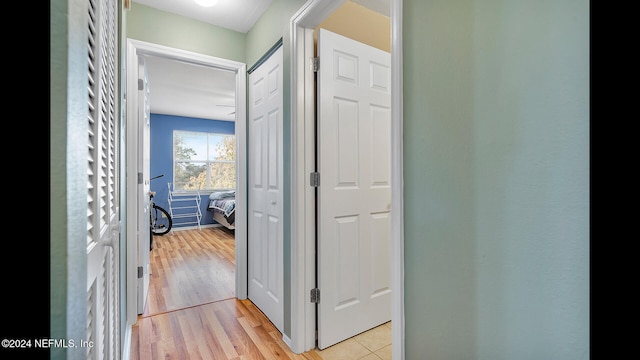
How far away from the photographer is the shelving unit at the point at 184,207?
6.08 m

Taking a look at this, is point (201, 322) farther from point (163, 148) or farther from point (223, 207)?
point (163, 148)

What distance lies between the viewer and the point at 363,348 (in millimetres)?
1830

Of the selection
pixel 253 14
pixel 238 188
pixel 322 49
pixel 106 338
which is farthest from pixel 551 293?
pixel 253 14

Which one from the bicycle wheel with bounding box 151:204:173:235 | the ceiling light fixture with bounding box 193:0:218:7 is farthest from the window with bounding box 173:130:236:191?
the ceiling light fixture with bounding box 193:0:218:7

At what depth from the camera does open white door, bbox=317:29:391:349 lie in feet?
6.06

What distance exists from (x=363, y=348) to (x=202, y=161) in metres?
5.71

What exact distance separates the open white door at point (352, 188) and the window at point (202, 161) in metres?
4.53

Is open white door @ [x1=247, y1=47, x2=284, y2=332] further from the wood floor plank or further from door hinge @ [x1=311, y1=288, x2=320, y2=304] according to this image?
door hinge @ [x1=311, y1=288, x2=320, y2=304]

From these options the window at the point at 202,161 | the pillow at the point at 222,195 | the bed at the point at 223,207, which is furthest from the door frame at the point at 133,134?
the window at the point at 202,161

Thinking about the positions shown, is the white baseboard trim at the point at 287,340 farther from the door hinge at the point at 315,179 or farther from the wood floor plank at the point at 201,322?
the door hinge at the point at 315,179

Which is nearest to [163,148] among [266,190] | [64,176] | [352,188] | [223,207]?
[223,207]

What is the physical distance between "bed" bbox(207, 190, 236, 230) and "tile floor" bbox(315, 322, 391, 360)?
3.54 meters
